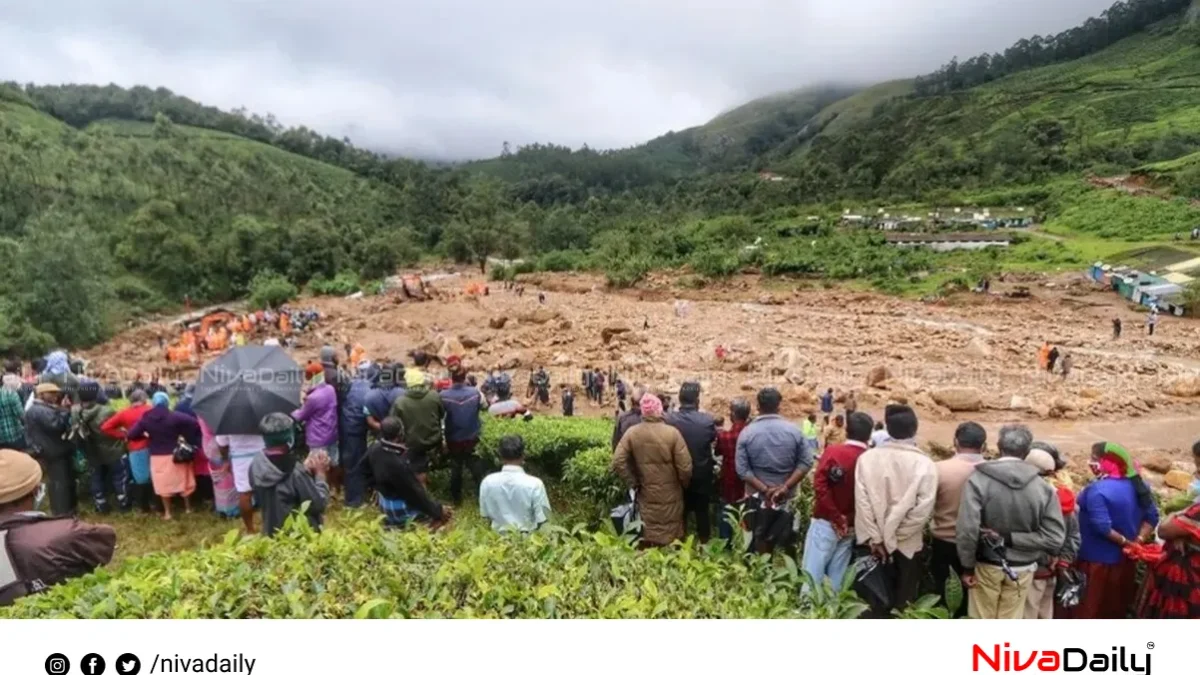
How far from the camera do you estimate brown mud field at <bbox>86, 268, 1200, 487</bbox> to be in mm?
15984

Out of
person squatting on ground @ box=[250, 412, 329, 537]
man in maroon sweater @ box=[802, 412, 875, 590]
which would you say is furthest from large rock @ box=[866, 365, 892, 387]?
person squatting on ground @ box=[250, 412, 329, 537]

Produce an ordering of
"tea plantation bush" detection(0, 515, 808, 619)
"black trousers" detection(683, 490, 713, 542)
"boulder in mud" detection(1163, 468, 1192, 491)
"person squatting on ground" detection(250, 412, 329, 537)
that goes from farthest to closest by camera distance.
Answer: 1. "boulder in mud" detection(1163, 468, 1192, 491)
2. "black trousers" detection(683, 490, 713, 542)
3. "person squatting on ground" detection(250, 412, 329, 537)
4. "tea plantation bush" detection(0, 515, 808, 619)

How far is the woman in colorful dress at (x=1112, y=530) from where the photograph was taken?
3521 mm

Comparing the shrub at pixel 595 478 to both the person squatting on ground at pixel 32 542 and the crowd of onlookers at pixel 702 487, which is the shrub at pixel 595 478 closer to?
the crowd of onlookers at pixel 702 487

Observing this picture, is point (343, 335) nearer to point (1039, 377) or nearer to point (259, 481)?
point (1039, 377)

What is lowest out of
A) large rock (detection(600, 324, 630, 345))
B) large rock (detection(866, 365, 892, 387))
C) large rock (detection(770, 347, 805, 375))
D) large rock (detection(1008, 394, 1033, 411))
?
large rock (detection(1008, 394, 1033, 411))

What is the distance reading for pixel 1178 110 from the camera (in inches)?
2420

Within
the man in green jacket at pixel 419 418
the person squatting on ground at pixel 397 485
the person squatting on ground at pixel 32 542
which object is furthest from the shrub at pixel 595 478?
the person squatting on ground at pixel 32 542

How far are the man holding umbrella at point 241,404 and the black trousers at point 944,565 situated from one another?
451cm

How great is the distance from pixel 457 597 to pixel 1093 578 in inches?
129

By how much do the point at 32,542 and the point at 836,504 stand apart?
12.0 ft

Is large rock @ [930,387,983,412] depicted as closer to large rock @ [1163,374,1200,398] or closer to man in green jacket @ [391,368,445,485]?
large rock @ [1163,374,1200,398]
